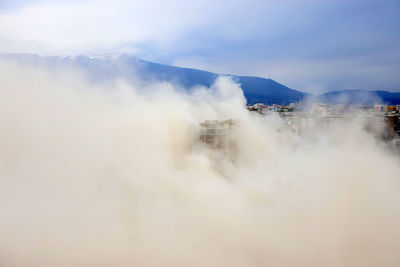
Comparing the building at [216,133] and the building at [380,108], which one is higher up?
the building at [380,108]

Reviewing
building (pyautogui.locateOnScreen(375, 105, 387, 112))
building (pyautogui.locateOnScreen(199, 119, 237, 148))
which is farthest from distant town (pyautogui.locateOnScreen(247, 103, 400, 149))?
building (pyautogui.locateOnScreen(199, 119, 237, 148))

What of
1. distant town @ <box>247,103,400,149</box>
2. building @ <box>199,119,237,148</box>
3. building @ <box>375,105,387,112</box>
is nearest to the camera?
building @ <box>199,119,237,148</box>

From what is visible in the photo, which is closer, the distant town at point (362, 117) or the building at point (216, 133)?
the building at point (216, 133)

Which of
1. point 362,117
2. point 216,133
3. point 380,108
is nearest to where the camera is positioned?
point 216,133

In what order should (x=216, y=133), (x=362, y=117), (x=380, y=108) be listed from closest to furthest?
(x=216, y=133) → (x=362, y=117) → (x=380, y=108)

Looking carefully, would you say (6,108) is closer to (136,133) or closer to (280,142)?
(136,133)

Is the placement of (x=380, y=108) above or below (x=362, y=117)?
above

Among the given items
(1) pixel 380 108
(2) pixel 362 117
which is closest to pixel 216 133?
(2) pixel 362 117

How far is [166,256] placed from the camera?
6.32 meters

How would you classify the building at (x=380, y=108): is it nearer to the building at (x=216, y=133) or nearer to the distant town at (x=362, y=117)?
the distant town at (x=362, y=117)

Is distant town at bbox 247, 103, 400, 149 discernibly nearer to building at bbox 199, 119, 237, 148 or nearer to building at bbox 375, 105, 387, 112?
building at bbox 375, 105, 387, 112

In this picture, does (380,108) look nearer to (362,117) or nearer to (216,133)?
(362,117)

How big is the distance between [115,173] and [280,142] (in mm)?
6732

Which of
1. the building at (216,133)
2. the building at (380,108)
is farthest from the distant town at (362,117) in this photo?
the building at (216,133)
